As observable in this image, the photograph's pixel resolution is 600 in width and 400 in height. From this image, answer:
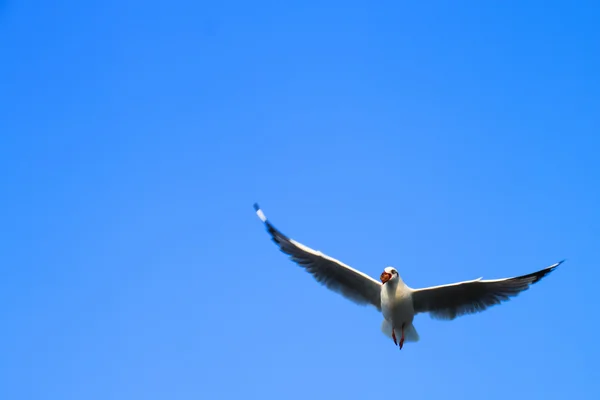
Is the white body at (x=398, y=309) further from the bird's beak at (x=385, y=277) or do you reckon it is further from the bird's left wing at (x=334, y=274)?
the bird's left wing at (x=334, y=274)

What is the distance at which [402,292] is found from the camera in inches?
493

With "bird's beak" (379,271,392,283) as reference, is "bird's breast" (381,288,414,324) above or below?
below

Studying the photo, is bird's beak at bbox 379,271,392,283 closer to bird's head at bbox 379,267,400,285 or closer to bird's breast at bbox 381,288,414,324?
bird's head at bbox 379,267,400,285

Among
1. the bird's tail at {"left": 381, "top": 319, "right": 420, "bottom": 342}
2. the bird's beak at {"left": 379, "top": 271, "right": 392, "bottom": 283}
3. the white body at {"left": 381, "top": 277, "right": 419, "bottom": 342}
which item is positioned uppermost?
the bird's beak at {"left": 379, "top": 271, "right": 392, "bottom": 283}

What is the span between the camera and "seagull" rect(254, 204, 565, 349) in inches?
485

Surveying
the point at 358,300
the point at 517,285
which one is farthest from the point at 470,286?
the point at 358,300

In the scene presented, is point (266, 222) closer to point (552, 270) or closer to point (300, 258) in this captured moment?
point (300, 258)

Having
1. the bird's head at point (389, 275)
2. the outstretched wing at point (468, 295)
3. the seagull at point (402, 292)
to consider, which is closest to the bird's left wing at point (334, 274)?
the seagull at point (402, 292)

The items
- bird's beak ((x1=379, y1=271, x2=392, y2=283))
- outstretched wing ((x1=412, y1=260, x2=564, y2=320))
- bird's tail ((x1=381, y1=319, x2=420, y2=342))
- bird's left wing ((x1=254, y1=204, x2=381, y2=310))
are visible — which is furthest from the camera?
bird's left wing ((x1=254, y1=204, x2=381, y2=310))

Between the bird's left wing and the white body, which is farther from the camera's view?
the bird's left wing

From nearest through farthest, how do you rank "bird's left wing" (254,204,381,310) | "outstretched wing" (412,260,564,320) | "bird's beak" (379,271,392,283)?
"outstretched wing" (412,260,564,320)
"bird's beak" (379,271,392,283)
"bird's left wing" (254,204,381,310)

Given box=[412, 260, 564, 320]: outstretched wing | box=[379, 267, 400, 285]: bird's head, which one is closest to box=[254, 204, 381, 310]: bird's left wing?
box=[379, 267, 400, 285]: bird's head

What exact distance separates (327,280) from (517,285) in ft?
9.69

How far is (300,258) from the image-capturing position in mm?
13477
